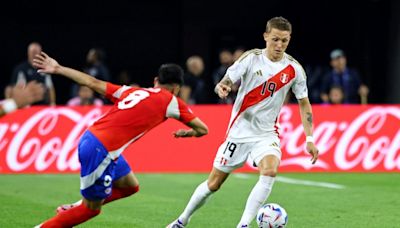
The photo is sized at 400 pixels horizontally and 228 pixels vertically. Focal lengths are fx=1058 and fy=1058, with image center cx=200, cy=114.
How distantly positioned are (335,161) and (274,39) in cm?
917

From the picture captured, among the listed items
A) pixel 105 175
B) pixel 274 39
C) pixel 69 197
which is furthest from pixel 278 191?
pixel 105 175

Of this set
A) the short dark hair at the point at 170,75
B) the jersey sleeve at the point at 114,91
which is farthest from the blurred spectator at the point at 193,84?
the jersey sleeve at the point at 114,91

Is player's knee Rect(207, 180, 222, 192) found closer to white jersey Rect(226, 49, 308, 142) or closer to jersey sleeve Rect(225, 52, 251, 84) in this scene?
white jersey Rect(226, 49, 308, 142)

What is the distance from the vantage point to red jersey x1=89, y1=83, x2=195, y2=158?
9.61 metres

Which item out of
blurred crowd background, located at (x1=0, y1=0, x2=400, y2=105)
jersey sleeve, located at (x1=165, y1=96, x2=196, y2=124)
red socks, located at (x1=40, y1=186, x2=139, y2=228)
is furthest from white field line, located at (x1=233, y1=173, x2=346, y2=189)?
red socks, located at (x1=40, y1=186, x2=139, y2=228)

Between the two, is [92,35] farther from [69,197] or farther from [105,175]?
[105,175]

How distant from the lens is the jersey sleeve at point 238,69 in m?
10.7

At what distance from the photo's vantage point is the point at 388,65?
27.1 metres

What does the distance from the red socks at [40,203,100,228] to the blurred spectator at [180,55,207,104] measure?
1183cm

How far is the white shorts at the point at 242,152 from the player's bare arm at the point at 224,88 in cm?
74

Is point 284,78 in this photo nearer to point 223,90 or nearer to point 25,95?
point 223,90

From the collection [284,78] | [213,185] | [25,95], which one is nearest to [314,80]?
[284,78]

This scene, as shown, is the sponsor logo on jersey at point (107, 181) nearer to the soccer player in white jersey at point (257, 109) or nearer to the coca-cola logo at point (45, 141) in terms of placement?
the soccer player in white jersey at point (257, 109)

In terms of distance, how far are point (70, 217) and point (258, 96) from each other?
2.49 metres
